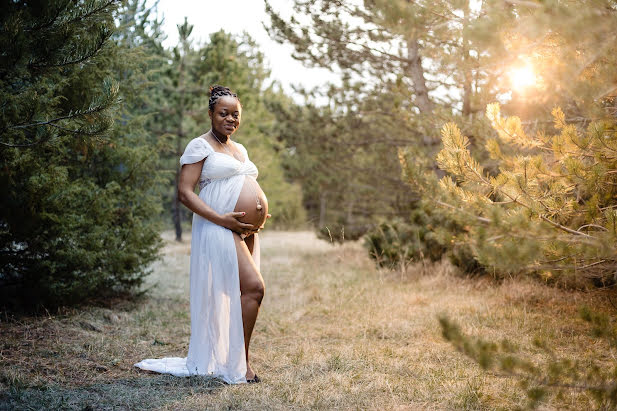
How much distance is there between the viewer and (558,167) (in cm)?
374

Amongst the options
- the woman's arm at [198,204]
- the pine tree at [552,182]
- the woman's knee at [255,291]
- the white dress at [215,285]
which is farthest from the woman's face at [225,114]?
the pine tree at [552,182]

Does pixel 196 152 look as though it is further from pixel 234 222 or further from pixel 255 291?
pixel 255 291

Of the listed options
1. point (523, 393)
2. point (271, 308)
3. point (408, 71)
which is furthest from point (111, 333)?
point (408, 71)

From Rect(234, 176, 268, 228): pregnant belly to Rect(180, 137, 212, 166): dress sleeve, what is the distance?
1.19 feet

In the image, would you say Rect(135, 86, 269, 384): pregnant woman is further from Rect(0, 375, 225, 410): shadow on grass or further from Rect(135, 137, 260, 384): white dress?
Rect(0, 375, 225, 410): shadow on grass

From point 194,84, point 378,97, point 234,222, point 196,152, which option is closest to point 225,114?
point 196,152

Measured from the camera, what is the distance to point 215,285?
385 centimetres

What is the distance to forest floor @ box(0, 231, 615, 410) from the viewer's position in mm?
3393

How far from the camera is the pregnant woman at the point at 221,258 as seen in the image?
3799 mm

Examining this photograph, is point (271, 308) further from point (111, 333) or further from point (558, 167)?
point (558, 167)

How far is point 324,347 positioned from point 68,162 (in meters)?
3.58

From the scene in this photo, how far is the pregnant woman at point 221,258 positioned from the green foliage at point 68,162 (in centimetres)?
73

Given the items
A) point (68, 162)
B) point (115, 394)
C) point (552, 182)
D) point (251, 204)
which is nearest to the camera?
point (115, 394)

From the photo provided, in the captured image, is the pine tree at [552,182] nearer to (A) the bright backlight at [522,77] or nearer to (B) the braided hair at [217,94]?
(A) the bright backlight at [522,77]
